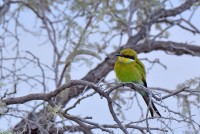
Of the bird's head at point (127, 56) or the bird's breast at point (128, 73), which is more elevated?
the bird's head at point (127, 56)

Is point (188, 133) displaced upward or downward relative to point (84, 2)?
downward

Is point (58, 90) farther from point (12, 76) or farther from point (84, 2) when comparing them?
point (84, 2)

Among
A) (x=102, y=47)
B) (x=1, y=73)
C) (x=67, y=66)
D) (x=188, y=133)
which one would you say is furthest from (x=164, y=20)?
(x=188, y=133)

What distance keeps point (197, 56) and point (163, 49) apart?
0.97 feet

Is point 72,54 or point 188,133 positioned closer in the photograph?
point 188,133

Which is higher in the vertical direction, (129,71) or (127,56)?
(127,56)

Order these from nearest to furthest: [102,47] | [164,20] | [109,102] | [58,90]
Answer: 1. [109,102]
2. [58,90]
3. [102,47]
4. [164,20]

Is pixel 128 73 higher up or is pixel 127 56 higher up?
pixel 127 56

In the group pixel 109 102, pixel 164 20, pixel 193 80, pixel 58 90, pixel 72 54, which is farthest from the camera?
pixel 164 20

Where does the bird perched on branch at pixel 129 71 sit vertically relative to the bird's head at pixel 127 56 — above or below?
below

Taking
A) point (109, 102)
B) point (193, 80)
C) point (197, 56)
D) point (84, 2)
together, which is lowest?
point (109, 102)

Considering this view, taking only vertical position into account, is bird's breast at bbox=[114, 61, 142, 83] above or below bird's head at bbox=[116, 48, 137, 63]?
below

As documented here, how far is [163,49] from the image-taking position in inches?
179

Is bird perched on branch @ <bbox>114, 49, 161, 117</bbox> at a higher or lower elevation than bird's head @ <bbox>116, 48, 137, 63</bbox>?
Answer: lower
